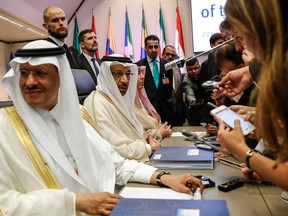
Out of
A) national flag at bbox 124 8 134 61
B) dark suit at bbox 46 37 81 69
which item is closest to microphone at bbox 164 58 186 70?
dark suit at bbox 46 37 81 69

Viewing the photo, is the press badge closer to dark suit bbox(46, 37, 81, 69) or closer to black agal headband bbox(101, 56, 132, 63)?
dark suit bbox(46, 37, 81, 69)

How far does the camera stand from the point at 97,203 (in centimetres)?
125

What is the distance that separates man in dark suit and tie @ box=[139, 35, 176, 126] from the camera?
4.44 metres

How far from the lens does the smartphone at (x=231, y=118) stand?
1169mm

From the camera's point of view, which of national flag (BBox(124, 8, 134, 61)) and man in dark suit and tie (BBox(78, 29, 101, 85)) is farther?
national flag (BBox(124, 8, 134, 61))

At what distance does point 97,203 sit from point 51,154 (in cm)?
33

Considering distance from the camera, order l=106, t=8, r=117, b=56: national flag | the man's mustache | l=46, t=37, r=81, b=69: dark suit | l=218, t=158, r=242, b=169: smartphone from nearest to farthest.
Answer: the man's mustache, l=218, t=158, r=242, b=169: smartphone, l=46, t=37, r=81, b=69: dark suit, l=106, t=8, r=117, b=56: national flag

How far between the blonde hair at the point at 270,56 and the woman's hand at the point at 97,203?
2.34ft

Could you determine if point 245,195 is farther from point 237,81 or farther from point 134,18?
point 134,18

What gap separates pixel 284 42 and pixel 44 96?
114cm

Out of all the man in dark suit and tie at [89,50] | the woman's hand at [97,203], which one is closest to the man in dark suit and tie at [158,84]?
the man in dark suit and tie at [89,50]

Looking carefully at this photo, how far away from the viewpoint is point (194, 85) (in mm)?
4383

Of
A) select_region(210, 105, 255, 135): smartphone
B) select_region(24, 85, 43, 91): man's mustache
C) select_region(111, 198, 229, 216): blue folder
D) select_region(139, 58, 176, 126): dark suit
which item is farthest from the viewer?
select_region(139, 58, 176, 126): dark suit

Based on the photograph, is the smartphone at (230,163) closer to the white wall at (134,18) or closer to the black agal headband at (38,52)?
the black agal headband at (38,52)
